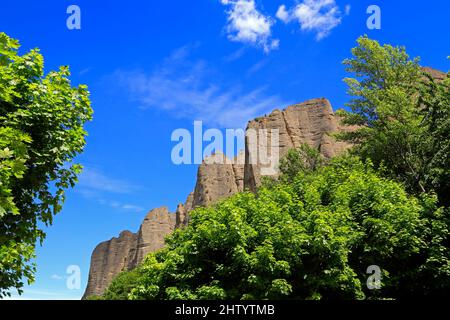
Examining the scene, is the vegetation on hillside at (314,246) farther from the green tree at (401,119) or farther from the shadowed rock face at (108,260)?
the shadowed rock face at (108,260)

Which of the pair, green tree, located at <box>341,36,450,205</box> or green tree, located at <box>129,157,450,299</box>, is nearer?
green tree, located at <box>129,157,450,299</box>

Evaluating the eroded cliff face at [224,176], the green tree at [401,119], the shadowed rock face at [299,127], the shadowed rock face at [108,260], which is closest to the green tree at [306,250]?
the green tree at [401,119]

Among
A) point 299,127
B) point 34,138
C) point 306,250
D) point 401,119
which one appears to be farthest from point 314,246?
point 299,127

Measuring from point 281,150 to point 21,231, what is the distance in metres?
54.3

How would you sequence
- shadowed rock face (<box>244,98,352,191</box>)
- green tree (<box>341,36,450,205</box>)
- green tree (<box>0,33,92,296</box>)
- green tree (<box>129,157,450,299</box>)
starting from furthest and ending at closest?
shadowed rock face (<box>244,98,352,191</box>), green tree (<box>341,36,450,205</box>), green tree (<box>129,157,450,299</box>), green tree (<box>0,33,92,296</box>)

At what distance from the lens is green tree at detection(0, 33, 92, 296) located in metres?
11.2

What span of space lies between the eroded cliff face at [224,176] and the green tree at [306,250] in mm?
8607

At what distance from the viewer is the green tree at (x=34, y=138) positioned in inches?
440

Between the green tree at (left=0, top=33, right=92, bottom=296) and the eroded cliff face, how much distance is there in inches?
580

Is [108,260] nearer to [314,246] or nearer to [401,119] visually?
[401,119]

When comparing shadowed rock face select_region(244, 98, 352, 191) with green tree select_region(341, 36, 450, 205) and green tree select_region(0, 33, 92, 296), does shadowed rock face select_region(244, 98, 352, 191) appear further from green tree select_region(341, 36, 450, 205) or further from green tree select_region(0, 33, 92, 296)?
green tree select_region(0, 33, 92, 296)

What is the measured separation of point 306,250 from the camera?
1688 cm

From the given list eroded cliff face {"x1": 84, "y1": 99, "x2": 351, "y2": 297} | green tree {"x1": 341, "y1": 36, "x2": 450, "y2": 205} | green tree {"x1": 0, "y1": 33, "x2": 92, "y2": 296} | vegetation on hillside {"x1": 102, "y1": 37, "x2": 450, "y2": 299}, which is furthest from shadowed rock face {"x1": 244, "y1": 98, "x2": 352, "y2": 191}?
green tree {"x1": 0, "y1": 33, "x2": 92, "y2": 296}
